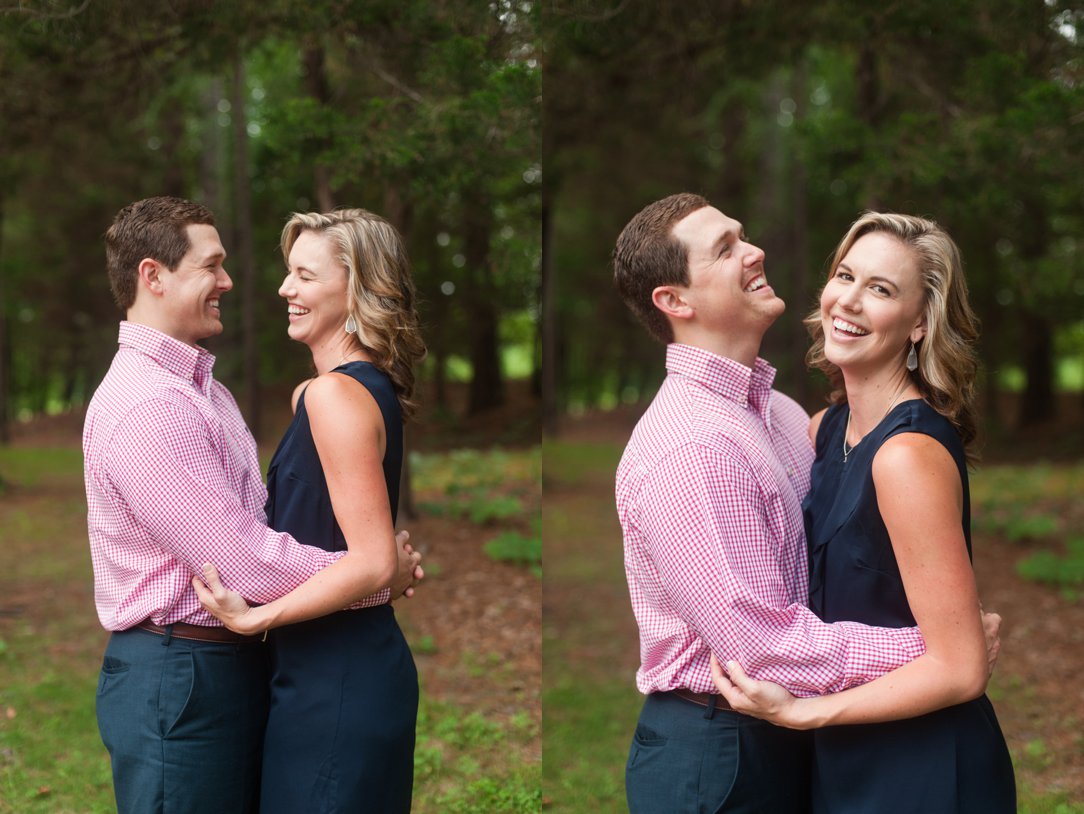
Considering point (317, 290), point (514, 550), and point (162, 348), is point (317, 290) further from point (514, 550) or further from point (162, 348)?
point (514, 550)

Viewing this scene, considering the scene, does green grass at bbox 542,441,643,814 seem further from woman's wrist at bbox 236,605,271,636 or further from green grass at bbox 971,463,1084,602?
green grass at bbox 971,463,1084,602

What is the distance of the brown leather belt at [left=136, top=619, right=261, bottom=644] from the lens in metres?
2.60

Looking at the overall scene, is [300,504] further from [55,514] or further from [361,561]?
[55,514]

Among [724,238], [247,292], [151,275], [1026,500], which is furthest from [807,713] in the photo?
[1026,500]

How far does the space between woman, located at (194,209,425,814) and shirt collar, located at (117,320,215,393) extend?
30 cm

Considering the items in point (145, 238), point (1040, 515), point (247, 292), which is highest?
point (145, 238)

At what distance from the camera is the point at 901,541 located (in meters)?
2.13

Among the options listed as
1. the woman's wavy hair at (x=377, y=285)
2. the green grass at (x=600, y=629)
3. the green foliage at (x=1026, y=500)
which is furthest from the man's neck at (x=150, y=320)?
the green foliage at (x=1026, y=500)

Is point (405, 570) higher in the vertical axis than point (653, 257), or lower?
lower

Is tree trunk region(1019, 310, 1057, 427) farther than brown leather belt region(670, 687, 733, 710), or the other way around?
tree trunk region(1019, 310, 1057, 427)

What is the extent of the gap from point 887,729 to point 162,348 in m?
1.97

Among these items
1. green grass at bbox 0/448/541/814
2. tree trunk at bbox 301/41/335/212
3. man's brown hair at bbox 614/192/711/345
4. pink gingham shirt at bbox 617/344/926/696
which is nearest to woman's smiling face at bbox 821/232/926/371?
pink gingham shirt at bbox 617/344/926/696

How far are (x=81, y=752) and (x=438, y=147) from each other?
341 cm

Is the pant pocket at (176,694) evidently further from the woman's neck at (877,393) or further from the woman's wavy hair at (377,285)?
the woman's neck at (877,393)
